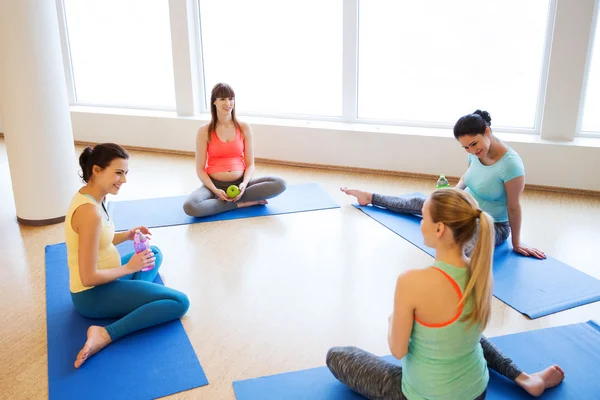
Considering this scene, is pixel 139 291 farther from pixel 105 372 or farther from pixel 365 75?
pixel 365 75

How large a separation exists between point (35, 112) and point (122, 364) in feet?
6.90

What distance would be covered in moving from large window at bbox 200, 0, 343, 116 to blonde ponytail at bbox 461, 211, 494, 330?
158 inches

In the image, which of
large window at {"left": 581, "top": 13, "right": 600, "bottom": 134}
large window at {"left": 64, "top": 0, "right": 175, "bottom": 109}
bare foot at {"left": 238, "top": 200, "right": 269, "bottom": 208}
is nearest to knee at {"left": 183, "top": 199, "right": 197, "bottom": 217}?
bare foot at {"left": 238, "top": 200, "right": 269, "bottom": 208}

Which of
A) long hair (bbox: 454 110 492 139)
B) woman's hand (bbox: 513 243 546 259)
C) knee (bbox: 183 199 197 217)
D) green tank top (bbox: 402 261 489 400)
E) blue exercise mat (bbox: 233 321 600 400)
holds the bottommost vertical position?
blue exercise mat (bbox: 233 321 600 400)

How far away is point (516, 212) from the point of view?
10.9 ft

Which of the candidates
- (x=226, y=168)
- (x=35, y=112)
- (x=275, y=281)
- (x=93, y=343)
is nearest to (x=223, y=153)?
(x=226, y=168)

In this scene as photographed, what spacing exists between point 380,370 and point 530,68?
11.7 ft

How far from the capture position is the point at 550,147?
455 centimetres

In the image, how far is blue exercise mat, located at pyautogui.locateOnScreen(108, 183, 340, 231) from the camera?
13.4ft

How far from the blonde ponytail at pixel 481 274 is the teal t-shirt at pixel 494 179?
1710 millimetres

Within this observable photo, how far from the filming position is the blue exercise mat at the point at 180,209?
4086mm

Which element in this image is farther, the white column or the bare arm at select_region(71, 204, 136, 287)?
the white column

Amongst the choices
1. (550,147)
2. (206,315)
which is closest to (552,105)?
(550,147)

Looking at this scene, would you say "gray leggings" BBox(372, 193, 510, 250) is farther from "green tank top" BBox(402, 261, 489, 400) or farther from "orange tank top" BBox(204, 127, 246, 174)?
"green tank top" BBox(402, 261, 489, 400)
